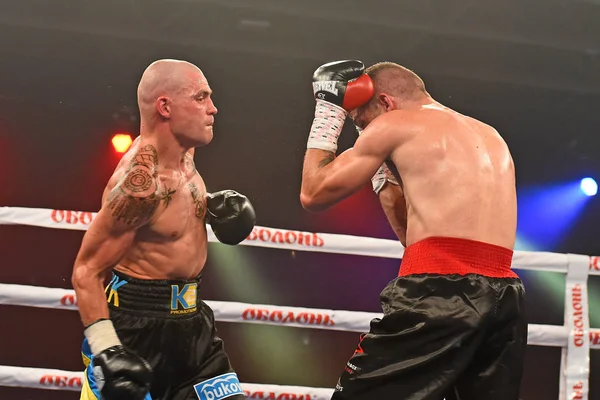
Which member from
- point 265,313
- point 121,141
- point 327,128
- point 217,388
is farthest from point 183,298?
point 121,141

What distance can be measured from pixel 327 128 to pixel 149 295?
730mm

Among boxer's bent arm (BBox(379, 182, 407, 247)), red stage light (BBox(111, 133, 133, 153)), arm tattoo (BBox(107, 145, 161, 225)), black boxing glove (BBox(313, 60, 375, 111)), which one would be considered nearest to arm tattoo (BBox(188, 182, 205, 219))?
arm tattoo (BBox(107, 145, 161, 225))

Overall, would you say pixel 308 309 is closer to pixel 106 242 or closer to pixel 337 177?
pixel 337 177

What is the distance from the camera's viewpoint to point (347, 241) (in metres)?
3.15

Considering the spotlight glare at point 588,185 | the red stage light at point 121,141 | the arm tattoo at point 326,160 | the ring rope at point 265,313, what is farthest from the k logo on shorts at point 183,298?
the spotlight glare at point 588,185

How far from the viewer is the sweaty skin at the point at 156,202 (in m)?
1.76

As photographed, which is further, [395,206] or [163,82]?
[395,206]

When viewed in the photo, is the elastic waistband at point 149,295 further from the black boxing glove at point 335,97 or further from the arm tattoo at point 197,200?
the black boxing glove at point 335,97

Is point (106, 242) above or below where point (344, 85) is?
below

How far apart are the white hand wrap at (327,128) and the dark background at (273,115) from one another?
6.42 feet

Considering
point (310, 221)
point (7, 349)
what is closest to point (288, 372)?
point (310, 221)

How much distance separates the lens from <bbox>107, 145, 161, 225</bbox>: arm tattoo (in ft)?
5.81

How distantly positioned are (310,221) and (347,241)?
39.3 inches

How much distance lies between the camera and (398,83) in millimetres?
2035
